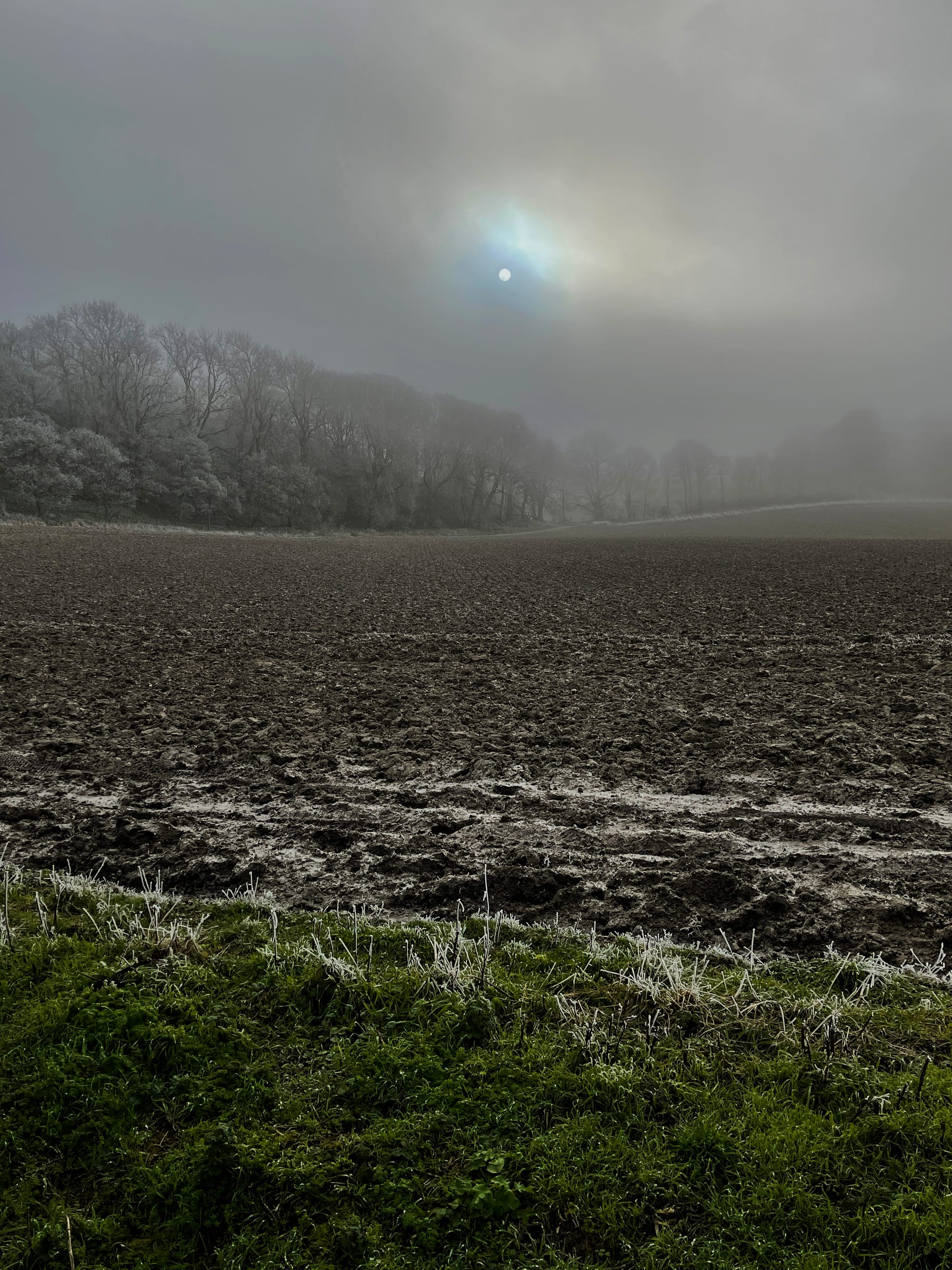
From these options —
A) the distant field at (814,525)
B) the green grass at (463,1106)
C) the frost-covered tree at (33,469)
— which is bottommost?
the green grass at (463,1106)

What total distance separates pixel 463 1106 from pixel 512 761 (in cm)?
534

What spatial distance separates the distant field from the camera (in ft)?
238

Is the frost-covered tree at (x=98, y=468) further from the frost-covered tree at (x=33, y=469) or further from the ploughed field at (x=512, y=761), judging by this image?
the ploughed field at (x=512, y=761)

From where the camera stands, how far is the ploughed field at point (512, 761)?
19.1 ft

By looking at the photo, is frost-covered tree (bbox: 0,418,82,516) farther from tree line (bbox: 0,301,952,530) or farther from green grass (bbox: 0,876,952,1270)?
green grass (bbox: 0,876,952,1270)

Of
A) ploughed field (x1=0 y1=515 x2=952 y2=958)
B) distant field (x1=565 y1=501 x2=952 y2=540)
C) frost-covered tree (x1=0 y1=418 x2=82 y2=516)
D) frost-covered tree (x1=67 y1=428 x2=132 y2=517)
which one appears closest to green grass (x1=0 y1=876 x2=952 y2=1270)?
ploughed field (x1=0 y1=515 x2=952 y2=958)

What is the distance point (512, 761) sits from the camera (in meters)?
8.73

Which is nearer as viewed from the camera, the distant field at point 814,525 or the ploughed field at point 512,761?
the ploughed field at point 512,761

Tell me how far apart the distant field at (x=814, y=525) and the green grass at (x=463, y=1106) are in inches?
2576

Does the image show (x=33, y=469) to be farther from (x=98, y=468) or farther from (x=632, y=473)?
(x=632, y=473)

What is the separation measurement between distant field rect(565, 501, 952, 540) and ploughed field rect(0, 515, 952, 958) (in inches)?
2140

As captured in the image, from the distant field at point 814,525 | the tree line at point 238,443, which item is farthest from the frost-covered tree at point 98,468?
the distant field at point 814,525

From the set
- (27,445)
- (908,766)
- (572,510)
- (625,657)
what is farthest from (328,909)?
(572,510)

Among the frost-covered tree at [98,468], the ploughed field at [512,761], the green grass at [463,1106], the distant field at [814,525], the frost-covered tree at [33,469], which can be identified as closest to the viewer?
the green grass at [463,1106]
